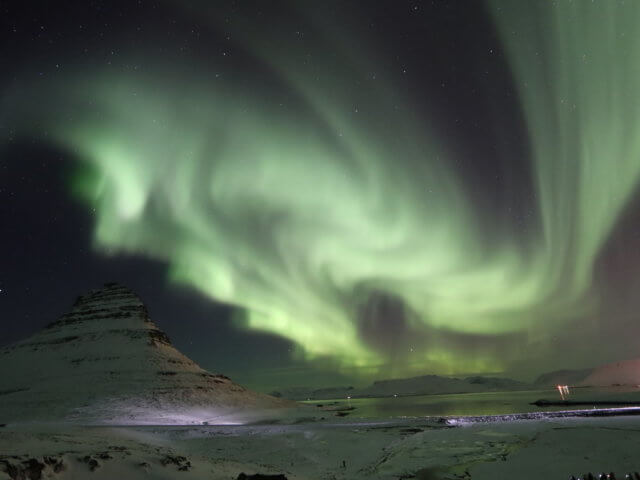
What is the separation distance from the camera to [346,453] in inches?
1041

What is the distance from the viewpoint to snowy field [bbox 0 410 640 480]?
15.5 metres

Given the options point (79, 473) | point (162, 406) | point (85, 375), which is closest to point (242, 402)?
point (162, 406)

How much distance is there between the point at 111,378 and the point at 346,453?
7721cm

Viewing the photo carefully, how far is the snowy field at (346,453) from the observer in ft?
50.9

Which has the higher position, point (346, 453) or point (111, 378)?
point (111, 378)

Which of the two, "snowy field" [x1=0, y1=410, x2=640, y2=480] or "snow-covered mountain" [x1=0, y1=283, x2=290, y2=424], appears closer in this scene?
"snowy field" [x1=0, y1=410, x2=640, y2=480]

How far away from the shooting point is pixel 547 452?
23547 mm

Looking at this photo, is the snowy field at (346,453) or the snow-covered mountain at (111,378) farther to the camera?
the snow-covered mountain at (111,378)

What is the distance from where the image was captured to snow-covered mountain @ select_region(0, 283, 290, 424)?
7094cm

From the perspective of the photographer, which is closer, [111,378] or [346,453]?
[346,453]

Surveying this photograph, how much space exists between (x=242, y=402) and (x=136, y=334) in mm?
41085

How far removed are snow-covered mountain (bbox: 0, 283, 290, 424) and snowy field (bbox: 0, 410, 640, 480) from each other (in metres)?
36.5

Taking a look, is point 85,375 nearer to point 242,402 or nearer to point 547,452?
point 242,402

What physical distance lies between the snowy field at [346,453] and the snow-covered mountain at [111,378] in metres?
36.5
